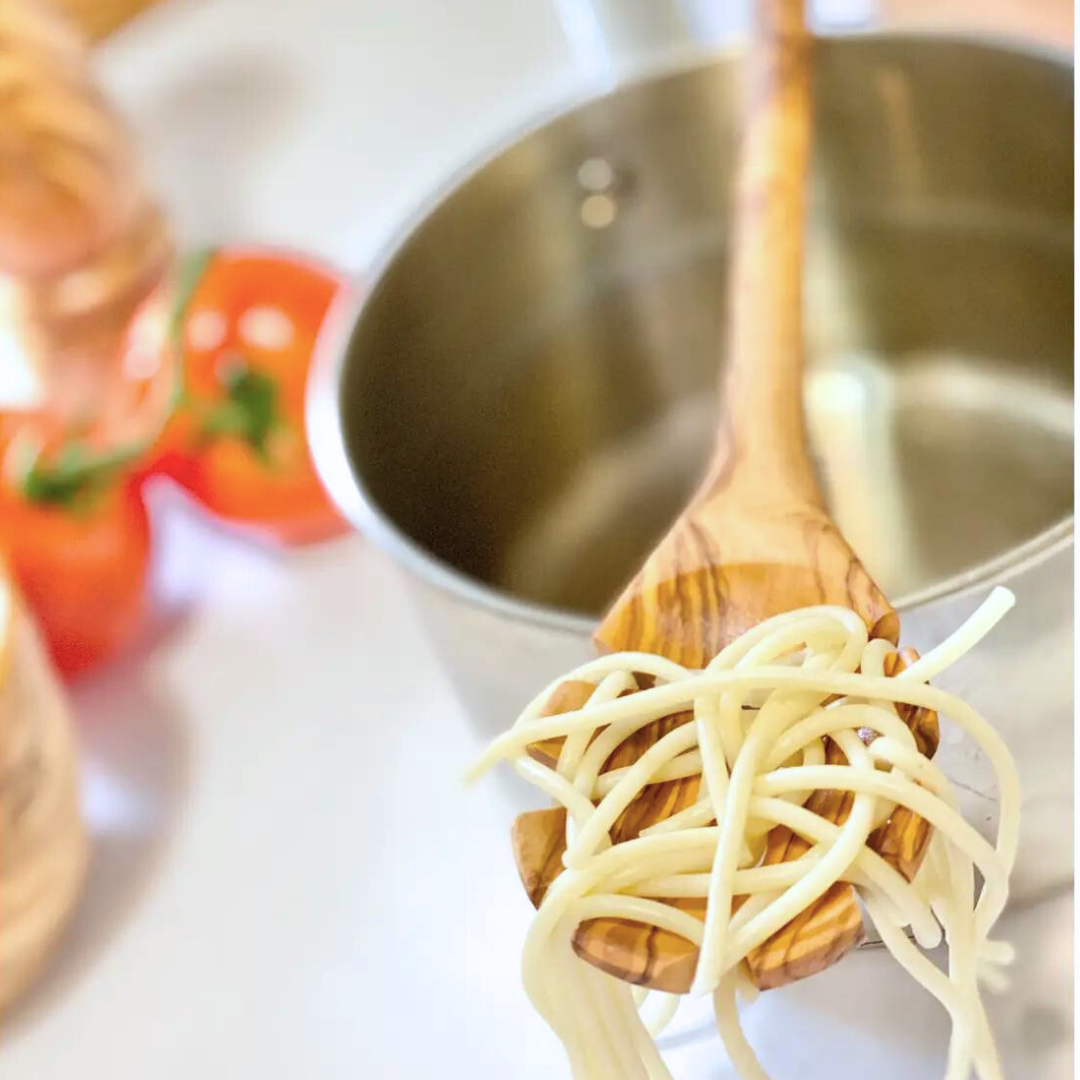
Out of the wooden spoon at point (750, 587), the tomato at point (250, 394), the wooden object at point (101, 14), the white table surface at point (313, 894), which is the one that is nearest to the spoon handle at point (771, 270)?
the wooden spoon at point (750, 587)

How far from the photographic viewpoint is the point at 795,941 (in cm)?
29

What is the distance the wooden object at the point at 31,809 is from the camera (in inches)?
18.3

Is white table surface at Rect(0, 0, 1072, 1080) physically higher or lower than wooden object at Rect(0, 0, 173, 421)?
lower

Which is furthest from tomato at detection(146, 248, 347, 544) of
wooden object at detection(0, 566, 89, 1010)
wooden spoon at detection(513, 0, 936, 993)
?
wooden spoon at detection(513, 0, 936, 993)

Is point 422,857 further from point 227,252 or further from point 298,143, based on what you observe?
point 298,143

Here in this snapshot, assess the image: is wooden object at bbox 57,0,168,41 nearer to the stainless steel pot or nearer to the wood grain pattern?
the stainless steel pot

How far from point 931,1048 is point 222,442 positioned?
0.42m

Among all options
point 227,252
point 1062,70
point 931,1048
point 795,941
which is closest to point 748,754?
point 795,941

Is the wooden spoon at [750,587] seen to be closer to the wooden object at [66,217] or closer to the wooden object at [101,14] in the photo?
the wooden object at [66,217]

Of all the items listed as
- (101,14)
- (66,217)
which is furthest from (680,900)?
(101,14)

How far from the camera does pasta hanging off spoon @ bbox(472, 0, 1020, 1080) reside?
30 cm

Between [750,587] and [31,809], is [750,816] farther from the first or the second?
[31,809]

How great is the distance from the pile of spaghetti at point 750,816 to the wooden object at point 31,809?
212 mm

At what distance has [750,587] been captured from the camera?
1.19 feet
